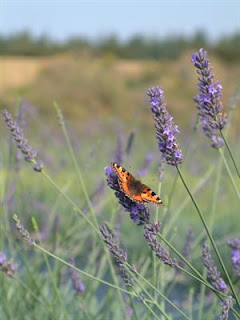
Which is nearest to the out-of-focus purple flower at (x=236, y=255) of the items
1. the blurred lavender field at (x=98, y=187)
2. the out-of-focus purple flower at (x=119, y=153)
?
the blurred lavender field at (x=98, y=187)

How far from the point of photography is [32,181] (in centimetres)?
731

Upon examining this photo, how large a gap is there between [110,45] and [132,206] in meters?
43.4

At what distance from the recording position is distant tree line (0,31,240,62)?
4206 centimetres

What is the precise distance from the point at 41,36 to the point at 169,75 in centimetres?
1682

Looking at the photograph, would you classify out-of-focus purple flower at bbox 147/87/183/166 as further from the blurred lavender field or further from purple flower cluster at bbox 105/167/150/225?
the blurred lavender field

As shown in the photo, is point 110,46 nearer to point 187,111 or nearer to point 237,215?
point 187,111

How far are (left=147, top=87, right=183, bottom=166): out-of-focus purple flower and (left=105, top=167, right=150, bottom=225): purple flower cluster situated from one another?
4.2 inches

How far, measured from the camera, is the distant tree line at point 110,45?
42.1 meters

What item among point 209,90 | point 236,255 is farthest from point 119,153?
point 209,90

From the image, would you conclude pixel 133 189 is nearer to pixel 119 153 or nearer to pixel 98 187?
pixel 119 153

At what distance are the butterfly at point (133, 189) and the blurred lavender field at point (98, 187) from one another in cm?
24

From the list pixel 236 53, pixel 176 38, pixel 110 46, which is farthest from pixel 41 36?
pixel 236 53

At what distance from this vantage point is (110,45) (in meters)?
44.1

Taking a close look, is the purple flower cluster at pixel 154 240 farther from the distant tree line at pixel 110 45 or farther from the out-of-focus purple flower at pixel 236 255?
the distant tree line at pixel 110 45
